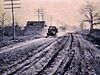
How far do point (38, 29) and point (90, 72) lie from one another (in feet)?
257

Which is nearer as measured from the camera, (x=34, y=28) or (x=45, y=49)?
(x=45, y=49)

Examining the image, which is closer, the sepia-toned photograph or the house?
the sepia-toned photograph

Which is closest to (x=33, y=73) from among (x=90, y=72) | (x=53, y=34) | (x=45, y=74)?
(x=45, y=74)

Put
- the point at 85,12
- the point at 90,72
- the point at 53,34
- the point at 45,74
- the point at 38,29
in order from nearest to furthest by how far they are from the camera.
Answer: the point at 45,74
the point at 90,72
the point at 53,34
the point at 38,29
the point at 85,12

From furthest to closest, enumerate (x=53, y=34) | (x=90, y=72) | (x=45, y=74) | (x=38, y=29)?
1. (x=38, y=29)
2. (x=53, y=34)
3. (x=90, y=72)
4. (x=45, y=74)

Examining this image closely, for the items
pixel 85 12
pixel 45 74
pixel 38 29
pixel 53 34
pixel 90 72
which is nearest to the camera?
pixel 45 74

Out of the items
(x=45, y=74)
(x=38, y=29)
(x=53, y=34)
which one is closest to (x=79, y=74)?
(x=45, y=74)

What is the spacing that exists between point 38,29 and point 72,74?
78960 mm

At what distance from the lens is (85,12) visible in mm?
119812

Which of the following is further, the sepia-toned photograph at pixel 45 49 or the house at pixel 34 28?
the house at pixel 34 28

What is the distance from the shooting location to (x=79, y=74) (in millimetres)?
14680

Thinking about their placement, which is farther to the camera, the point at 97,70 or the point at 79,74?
the point at 97,70

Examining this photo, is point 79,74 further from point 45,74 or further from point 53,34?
point 53,34

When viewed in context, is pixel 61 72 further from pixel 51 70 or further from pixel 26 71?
pixel 26 71
